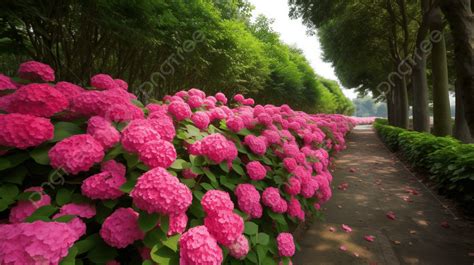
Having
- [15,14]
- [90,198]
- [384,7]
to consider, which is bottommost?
[90,198]

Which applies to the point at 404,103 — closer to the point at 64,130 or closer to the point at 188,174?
the point at 188,174

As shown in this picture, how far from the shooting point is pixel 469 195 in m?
4.60

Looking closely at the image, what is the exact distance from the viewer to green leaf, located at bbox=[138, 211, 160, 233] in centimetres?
128

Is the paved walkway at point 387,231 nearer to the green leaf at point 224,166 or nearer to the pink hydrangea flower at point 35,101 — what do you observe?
the green leaf at point 224,166

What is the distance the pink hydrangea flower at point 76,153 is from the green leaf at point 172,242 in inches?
21.7

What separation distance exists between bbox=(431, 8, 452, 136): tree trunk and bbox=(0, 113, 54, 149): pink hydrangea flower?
10.5 meters

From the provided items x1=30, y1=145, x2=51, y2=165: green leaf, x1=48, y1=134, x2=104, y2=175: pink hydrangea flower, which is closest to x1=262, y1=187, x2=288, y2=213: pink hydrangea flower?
x1=48, y1=134, x2=104, y2=175: pink hydrangea flower

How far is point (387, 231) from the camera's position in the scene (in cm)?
419

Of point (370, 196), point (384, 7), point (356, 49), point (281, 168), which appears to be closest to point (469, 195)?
point (370, 196)

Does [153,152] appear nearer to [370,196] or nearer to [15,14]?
[15,14]

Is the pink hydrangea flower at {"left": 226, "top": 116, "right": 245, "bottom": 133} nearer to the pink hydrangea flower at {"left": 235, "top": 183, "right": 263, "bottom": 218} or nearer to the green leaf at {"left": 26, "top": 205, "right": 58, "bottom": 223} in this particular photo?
the pink hydrangea flower at {"left": 235, "top": 183, "right": 263, "bottom": 218}

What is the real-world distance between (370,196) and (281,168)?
4135mm

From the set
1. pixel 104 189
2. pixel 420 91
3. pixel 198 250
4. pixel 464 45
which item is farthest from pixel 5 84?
pixel 420 91

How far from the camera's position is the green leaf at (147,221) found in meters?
1.28
